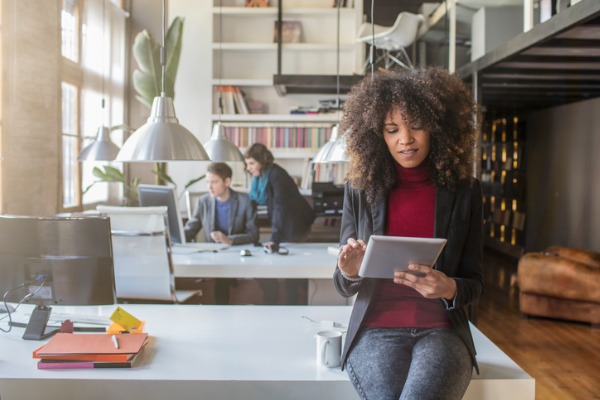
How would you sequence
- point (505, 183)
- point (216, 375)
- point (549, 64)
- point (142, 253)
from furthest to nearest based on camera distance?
1. point (505, 183)
2. point (549, 64)
3. point (142, 253)
4. point (216, 375)

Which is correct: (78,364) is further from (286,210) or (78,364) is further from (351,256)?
(286,210)

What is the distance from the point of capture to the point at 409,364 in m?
1.88

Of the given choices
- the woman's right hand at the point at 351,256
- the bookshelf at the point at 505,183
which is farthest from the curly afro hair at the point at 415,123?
the bookshelf at the point at 505,183

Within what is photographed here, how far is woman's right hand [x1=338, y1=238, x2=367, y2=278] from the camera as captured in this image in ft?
6.38

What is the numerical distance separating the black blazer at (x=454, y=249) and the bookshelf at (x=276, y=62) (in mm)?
5561

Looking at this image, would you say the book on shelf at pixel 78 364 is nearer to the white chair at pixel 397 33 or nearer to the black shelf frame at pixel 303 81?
the black shelf frame at pixel 303 81

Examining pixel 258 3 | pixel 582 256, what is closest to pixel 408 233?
pixel 582 256

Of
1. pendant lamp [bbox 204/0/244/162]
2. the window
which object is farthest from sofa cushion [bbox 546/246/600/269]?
the window

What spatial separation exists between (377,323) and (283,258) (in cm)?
234

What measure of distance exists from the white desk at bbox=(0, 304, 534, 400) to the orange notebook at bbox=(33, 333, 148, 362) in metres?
0.05

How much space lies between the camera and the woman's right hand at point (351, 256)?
6.38 feet

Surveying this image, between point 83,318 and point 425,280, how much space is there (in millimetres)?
1396

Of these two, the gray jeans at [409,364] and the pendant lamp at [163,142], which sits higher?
the pendant lamp at [163,142]

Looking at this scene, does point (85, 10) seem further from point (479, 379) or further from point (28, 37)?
point (479, 379)
